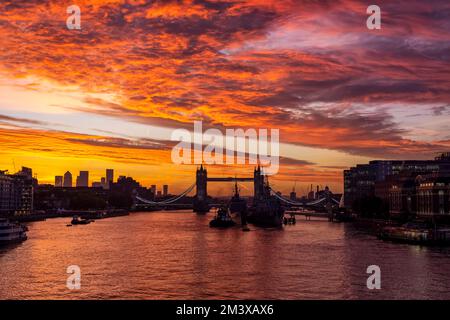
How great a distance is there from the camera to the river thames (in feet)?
108

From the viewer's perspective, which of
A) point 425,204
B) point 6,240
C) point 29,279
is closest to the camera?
point 29,279

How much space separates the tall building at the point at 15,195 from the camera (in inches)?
6526

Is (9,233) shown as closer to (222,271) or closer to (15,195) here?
(222,271)

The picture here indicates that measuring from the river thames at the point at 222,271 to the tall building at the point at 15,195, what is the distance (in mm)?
110434

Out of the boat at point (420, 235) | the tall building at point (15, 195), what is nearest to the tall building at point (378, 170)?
the boat at point (420, 235)

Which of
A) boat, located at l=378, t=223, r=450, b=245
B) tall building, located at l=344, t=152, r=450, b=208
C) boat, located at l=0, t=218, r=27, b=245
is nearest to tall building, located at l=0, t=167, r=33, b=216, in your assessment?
boat, located at l=0, t=218, r=27, b=245

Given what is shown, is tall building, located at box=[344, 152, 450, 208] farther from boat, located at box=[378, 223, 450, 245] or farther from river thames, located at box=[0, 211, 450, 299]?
river thames, located at box=[0, 211, 450, 299]

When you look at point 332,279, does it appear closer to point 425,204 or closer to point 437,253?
point 437,253

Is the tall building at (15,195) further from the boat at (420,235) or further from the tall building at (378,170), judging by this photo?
the boat at (420,235)

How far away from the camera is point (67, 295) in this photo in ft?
105

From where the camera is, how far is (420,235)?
7025cm
